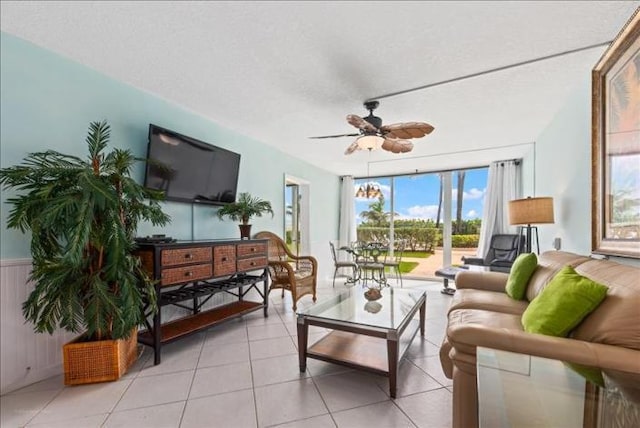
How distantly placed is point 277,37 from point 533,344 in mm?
2206

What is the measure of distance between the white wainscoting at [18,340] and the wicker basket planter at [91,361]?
0.25 meters

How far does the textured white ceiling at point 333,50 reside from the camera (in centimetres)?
158

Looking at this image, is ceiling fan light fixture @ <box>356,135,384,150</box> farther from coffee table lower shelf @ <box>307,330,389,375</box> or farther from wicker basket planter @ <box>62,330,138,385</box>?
wicker basket planter @ <box>62,330,138,385</box>

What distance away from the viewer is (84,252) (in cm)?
186

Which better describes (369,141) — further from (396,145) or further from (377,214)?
(377,214)

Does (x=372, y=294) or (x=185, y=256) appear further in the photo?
(x=372, y=294)

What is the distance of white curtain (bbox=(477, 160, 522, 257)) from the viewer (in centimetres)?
498

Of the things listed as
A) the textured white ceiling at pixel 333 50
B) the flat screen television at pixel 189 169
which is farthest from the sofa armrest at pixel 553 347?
the flat screen television at pixel 189 169

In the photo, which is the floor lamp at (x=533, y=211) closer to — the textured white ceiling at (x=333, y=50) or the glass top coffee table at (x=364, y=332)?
the textured white ceiling at (x=333, y=50)

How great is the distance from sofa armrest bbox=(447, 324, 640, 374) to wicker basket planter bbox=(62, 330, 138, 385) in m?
2.20

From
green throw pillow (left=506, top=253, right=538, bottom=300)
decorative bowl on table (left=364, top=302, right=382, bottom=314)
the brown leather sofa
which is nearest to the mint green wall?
decorative bowl on table (left=364, top=302, right=382, bottom=314)

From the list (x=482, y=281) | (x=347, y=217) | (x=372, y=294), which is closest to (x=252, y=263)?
(x=372, y=294)

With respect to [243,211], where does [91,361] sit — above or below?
below

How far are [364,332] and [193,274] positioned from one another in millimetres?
1538
